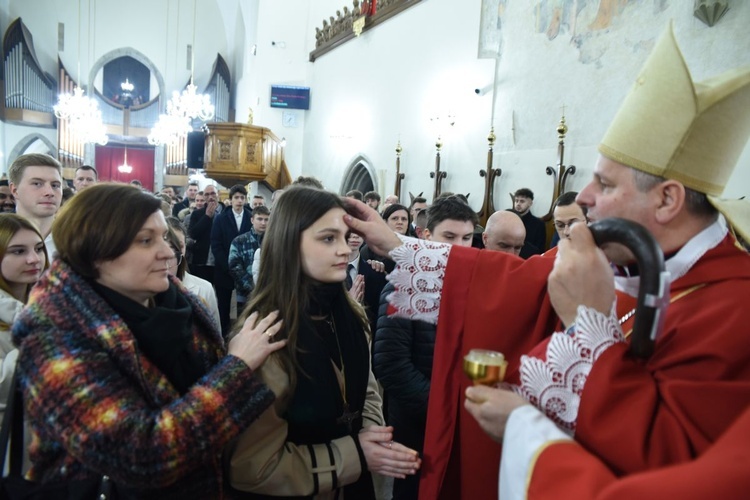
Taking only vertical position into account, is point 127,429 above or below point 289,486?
above

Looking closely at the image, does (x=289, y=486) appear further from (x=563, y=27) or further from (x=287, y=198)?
(x=563, y=27)

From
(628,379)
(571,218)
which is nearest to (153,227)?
(628,379)

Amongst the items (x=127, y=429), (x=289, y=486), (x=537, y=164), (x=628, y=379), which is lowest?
(x=289, y=486)

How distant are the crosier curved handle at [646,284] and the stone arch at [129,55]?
20983mm

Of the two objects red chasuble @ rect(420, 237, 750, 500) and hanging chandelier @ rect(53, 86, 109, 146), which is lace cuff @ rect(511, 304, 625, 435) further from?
hanging chandelier @ rect(53, 86, 109, 146)

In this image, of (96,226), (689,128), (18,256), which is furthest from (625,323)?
(18,256)

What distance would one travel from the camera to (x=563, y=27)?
5.97 meters

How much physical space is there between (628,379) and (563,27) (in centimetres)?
593

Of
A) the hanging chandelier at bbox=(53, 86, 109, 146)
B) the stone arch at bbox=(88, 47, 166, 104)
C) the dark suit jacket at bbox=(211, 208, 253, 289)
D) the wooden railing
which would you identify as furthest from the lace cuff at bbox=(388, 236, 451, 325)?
the stone arch at bbox=(88, 47, 166, 104)

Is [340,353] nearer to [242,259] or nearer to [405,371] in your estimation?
[405,371]

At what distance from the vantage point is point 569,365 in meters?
1.04

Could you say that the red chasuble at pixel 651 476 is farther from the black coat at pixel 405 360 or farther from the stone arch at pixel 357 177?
the stone arch at pixel 357 177

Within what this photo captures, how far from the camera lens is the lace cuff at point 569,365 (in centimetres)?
102

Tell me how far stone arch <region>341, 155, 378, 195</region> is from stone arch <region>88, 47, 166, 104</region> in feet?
37.8
